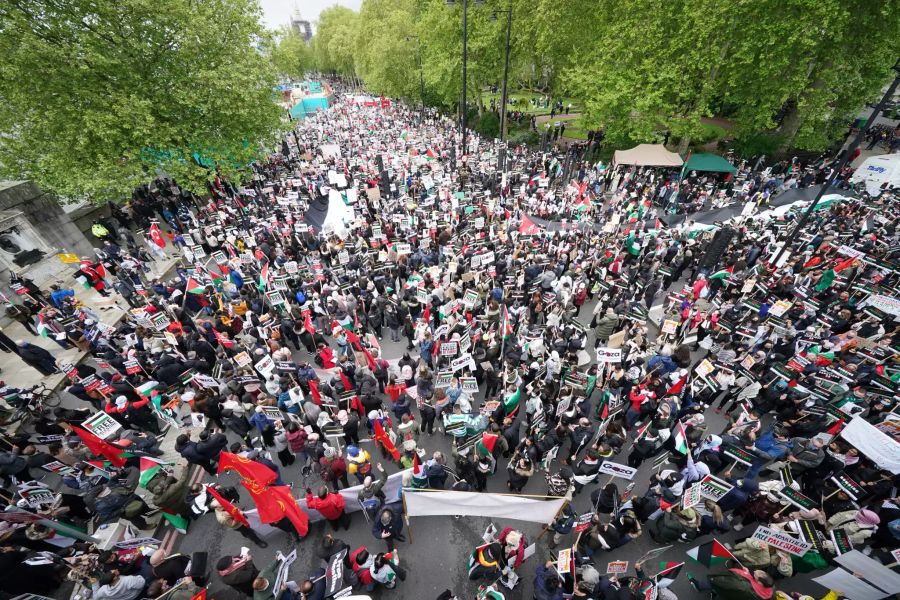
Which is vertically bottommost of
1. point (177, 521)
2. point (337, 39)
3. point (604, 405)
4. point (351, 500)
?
point (604, 405)

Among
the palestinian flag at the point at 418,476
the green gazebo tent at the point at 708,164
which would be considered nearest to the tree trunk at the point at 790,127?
the green gazebo tent at the point at 708,164

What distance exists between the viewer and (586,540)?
22.4ft

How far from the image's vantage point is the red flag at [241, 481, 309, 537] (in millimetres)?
6824

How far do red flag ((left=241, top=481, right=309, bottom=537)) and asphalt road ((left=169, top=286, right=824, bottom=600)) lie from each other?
3.47ft

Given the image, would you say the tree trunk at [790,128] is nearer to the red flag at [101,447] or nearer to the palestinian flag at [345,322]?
the palestinian flag at [345,322]

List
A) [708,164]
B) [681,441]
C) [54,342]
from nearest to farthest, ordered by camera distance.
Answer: [681,441] < [54,342] < [708,164]

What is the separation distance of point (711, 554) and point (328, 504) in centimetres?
723

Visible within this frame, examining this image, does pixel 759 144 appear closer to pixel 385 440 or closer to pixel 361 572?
pixel 385 440

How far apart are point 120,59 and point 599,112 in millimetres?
27997

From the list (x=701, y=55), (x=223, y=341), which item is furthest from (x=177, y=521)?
(x=701, y=55)

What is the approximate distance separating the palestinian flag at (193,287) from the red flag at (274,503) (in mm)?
8972

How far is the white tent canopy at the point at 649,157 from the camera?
79.8 ft

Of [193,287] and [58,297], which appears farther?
[58,297]

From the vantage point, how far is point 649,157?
971 inches
